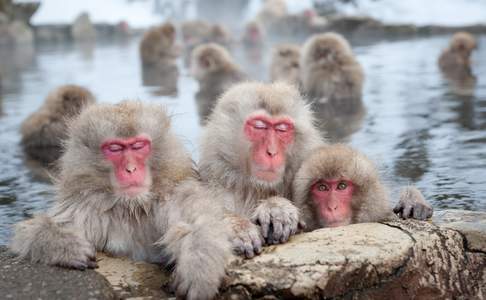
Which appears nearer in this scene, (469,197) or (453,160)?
(469,197)

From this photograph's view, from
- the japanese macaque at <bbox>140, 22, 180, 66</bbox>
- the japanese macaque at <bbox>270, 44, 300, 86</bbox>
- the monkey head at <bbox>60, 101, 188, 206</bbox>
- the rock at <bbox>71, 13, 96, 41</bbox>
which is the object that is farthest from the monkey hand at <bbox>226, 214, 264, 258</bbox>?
the rock at <bbox>71, 13, 96, 41</bbox>

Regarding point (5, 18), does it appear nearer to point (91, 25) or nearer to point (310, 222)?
point (91, 25)

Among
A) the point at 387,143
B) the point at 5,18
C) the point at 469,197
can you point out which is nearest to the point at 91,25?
the point at 5,18

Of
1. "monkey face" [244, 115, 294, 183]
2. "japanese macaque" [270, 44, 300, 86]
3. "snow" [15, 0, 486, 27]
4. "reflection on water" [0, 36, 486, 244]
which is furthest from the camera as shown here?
"snow" [15, 0, 486, 27]

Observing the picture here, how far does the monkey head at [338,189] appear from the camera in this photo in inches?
169

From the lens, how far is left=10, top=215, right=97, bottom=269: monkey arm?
3748 millimetres

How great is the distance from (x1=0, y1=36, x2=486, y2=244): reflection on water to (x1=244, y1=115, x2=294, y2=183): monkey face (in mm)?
488

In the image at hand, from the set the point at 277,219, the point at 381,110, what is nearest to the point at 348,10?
the point at 381,110

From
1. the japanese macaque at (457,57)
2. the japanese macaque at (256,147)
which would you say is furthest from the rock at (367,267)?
the japanese macaque at (457,57)

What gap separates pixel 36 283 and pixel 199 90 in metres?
8.42

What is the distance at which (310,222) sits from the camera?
4.44 m

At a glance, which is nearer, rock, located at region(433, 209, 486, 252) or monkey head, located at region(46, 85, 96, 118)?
rock, located at region(433, 209, 486, 252)

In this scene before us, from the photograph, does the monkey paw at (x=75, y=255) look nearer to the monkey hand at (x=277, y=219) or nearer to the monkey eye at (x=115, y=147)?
the monkey eye at (x=115, y=147)

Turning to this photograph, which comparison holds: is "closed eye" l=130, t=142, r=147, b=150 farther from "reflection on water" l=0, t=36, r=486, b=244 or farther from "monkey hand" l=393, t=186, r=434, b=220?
"monkey hand" l=393, t=186, r=434, b=220
